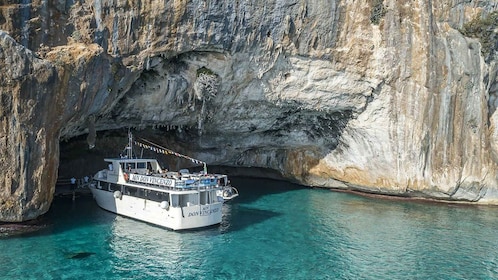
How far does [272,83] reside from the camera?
95.5ft

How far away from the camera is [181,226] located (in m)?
23.3

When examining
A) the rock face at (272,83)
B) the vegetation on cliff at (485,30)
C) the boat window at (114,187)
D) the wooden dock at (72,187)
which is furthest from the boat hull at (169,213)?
the vegetation on cliff at (485,30)

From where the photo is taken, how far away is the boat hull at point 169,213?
2338 cm

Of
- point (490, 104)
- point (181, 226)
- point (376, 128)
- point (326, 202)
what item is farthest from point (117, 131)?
point (490, 104)

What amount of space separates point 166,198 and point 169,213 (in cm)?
102

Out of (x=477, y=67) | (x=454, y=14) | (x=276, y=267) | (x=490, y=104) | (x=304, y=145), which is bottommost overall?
(x=276, y=267)

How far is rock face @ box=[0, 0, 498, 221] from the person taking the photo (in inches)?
829

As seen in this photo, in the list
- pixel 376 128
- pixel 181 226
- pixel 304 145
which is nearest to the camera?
pixel 181 226

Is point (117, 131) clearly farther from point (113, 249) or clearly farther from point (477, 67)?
point (477, 67)

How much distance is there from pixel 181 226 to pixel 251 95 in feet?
→ 32.2

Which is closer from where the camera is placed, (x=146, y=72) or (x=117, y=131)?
(x=146, y=72)

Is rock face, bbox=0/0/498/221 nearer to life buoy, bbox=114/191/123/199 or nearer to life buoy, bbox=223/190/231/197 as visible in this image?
life buoy, bbox=114/191/123/199

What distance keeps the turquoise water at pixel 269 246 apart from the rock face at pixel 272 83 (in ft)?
9.76

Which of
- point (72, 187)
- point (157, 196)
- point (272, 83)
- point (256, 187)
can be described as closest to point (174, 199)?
point (157, 196)
